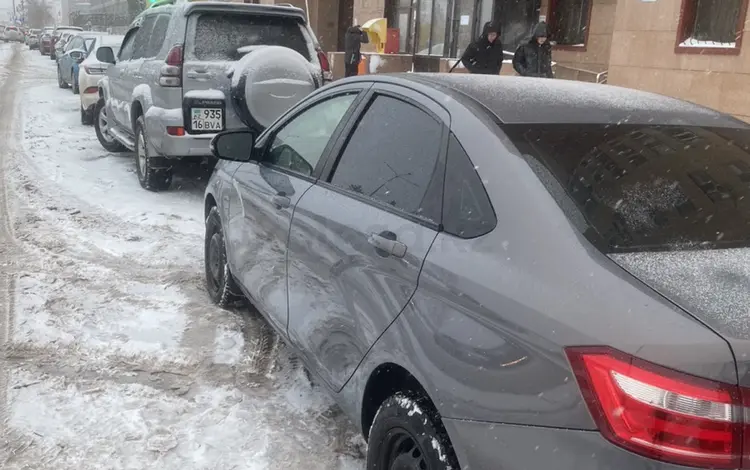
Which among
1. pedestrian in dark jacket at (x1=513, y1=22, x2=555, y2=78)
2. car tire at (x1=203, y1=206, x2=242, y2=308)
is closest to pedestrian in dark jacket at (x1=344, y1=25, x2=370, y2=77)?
pedestrian in dark jacket at (x1=513, y1=22, x2=555, y2=78)

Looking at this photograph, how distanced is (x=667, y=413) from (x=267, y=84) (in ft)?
19.5

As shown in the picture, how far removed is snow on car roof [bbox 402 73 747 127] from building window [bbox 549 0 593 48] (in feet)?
41.8

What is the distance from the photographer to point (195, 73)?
7.26 metres

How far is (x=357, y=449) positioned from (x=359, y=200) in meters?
1.19

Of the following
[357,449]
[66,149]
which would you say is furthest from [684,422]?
[66,149]

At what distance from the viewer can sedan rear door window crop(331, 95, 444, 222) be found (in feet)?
8.18

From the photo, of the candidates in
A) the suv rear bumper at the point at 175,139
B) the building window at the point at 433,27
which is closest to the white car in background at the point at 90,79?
the suv rear bumper at the point at 175,139

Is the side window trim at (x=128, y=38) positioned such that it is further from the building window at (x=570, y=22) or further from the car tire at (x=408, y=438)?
the building window at (x=570, y=22)

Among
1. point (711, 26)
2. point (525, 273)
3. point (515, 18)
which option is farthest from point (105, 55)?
point (515, 18)

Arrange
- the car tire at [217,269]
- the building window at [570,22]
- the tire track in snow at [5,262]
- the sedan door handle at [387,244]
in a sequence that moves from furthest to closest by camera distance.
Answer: the building window at [570,22] < the car tire at [217,269] < the tire track in snow at [5,262] < the sedan door handle at [387,244]

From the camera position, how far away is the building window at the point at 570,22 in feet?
48.9

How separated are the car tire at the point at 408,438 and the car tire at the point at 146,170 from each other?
6.25m

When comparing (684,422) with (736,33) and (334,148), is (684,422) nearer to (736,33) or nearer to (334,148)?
(334,148)

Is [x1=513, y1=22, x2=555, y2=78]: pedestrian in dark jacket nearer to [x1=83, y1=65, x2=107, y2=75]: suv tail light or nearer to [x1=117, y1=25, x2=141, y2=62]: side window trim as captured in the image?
[x1=117, y1=25, x2=141, y2=62]: side window trim
